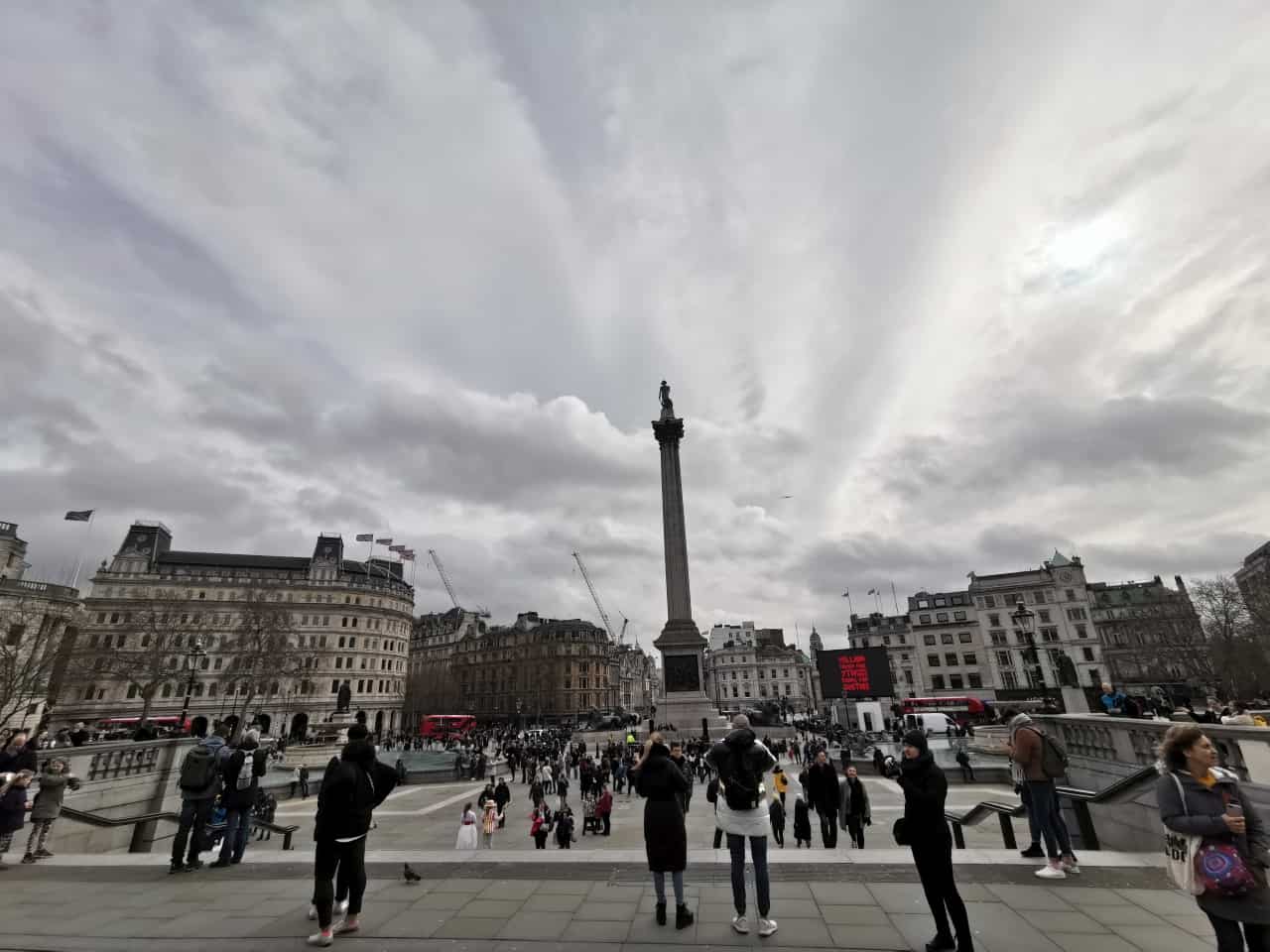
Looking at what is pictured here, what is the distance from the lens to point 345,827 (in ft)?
18.7

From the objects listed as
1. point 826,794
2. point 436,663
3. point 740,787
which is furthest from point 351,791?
point 436,663

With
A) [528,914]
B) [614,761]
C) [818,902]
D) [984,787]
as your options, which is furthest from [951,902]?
[614,761]

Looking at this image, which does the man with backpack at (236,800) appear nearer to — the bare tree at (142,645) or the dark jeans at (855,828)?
the dark jeans at (855,828)

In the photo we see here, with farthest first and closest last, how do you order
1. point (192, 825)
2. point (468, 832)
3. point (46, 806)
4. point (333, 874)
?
point (468, 832), point (46, 806), point (192, 825), point (333, 874)

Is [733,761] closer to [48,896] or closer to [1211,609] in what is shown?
[48,896]

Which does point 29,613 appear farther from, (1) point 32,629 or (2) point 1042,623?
(2) point 1042,623

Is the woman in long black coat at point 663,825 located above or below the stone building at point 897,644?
below

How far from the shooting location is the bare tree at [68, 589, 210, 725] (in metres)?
53.6

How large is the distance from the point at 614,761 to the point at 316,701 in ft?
213

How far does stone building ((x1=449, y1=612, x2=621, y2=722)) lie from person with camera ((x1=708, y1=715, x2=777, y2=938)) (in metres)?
97.5

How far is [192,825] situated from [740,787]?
8.39m

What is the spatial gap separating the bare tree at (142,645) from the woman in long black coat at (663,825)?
57.8 metres

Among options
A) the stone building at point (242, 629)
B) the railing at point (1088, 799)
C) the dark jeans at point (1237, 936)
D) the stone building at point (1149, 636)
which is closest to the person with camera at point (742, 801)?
the dark jeans at point (1237, 936)

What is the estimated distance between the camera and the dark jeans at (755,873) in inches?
205
